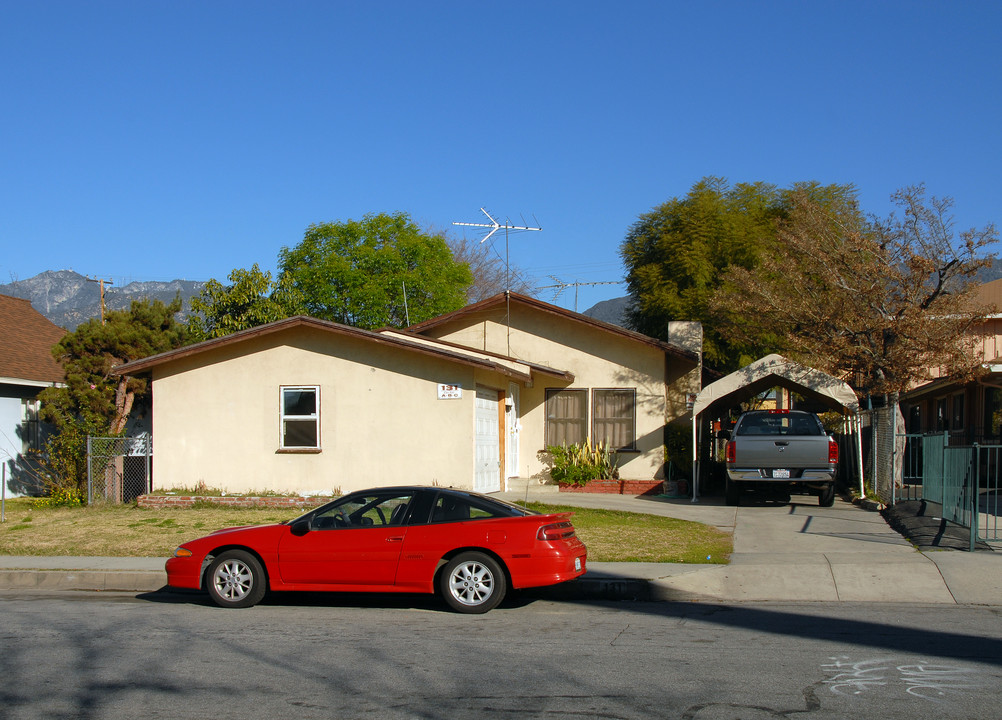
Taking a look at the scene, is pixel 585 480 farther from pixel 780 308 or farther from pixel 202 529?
pixel 202 529

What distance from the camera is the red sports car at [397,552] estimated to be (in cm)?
934

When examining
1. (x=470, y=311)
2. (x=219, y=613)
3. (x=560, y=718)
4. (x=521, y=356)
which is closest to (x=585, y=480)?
(x=521, y=356)

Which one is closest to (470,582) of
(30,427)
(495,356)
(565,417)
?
(495,356)

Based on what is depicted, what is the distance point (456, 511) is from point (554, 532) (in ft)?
3.46

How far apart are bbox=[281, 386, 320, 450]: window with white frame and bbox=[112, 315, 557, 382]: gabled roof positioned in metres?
1.32

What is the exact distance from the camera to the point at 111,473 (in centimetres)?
1895

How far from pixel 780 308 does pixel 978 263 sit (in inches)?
153

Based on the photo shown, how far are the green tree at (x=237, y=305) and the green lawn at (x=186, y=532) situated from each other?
11.1 m

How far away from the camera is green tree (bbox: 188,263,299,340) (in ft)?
94.7

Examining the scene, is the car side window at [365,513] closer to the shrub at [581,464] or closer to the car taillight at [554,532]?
the car taillight at [554,532]

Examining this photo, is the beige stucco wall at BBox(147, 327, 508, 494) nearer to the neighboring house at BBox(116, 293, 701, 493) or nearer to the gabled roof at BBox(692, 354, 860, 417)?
the neighboring house at BBox(116, 293, 701, 493)

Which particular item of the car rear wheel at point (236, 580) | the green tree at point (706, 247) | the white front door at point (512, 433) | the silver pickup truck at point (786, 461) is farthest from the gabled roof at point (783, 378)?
the car rear wheel at point (236, 580)

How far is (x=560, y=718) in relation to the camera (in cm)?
575

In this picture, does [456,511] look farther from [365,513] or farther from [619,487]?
[619,487]
